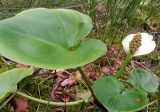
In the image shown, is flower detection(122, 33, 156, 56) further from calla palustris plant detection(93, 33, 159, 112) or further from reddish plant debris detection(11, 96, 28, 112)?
reddish plant debris detection(11, 96, 28, 112)

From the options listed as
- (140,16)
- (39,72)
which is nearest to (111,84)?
(39,72)

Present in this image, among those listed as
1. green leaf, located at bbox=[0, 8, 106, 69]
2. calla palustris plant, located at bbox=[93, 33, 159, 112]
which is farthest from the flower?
green leaf, located at bbox=[0, 8, 106, 69]

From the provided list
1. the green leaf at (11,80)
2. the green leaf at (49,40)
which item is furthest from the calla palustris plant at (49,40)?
the green leaf at (11,80)

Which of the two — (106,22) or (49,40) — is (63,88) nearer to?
(49,40)

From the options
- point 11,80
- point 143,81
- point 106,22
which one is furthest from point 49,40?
point 106,22

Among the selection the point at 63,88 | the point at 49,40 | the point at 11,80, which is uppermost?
the point at 49,40

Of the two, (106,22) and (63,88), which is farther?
(106,22)

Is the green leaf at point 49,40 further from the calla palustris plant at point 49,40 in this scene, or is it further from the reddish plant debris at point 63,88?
the reddish plant debris at point 63,88
